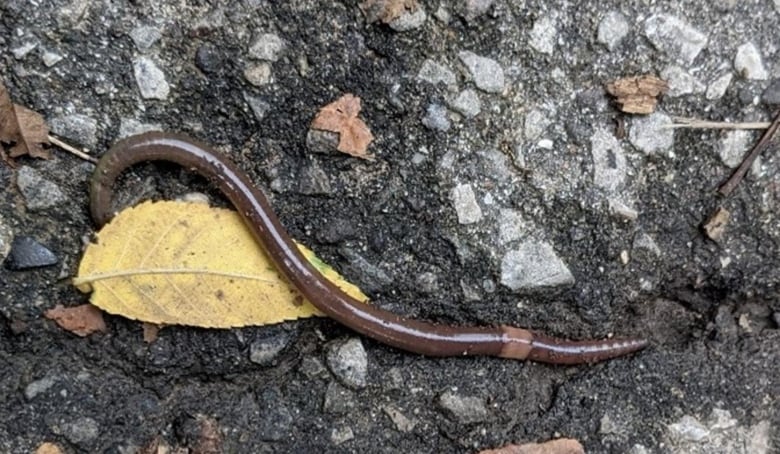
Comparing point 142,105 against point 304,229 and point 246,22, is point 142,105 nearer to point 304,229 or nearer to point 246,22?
point 246,22

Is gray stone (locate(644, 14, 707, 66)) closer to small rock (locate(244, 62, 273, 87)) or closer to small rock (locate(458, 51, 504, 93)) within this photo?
small rock (locate(458, 51, 504, 93))

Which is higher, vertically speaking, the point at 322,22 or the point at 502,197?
the point at 322,22

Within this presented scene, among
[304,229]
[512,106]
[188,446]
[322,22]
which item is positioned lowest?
[188,446]

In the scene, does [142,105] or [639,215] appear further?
[639,215]

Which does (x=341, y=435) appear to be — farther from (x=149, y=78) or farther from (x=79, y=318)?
(x=149, y=78)

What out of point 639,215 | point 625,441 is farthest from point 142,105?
point 625,441

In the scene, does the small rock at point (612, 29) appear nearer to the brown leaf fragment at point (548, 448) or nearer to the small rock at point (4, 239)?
the brown leaf fragment at point (548, 448)

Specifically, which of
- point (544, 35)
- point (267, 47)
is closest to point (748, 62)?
point (544, 35)

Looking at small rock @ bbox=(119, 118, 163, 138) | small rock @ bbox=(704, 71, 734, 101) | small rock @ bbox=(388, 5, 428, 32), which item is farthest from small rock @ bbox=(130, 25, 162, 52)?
small rock @ bbox=(704, 71, 734, 101)
